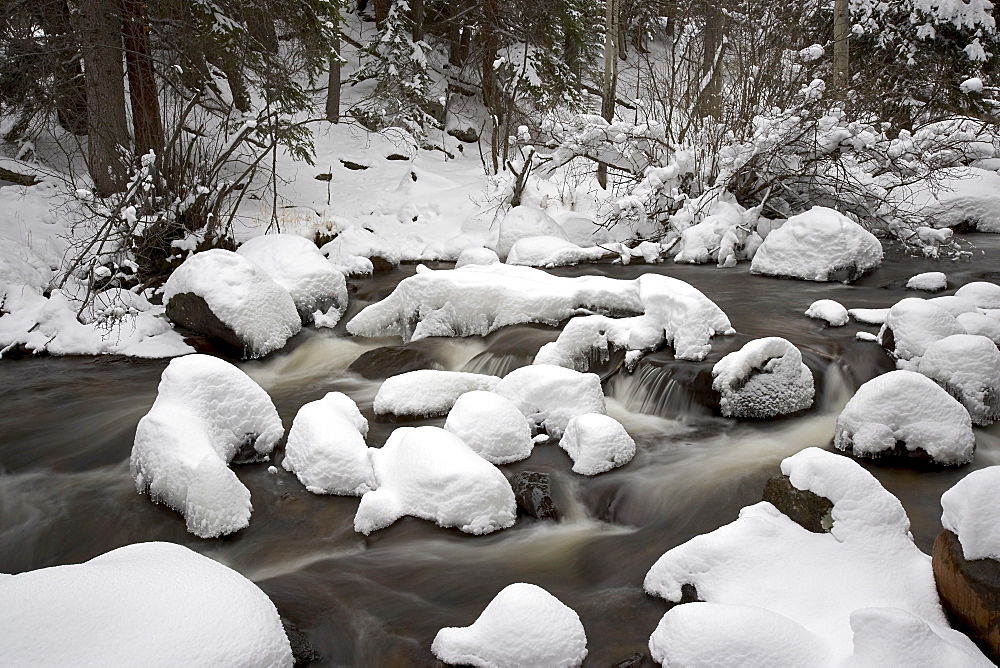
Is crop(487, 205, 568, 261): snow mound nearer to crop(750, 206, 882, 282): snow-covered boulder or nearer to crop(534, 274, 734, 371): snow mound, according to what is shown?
crop(750, 206, 882, 282): snow-covered boulder

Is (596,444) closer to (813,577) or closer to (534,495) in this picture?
(534,495)

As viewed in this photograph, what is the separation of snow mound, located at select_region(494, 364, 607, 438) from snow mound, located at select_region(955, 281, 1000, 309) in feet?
11.2

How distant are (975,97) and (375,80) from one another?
12117 mm

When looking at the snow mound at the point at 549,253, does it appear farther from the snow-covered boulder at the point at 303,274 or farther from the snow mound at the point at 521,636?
the snow mound at the point at 521,636

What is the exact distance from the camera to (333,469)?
4383mm

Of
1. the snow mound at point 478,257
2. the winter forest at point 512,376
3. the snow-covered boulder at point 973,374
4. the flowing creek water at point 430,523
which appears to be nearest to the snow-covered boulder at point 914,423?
the winter forest at point 512,376

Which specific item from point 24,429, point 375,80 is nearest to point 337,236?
point 24,429

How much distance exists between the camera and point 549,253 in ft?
33.0

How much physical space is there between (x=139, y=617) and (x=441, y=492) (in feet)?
5.66

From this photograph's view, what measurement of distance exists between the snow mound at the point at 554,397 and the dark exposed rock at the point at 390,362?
152 centimetres

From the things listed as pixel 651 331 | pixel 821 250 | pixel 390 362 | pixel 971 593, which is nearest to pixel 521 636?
pixel 971 593

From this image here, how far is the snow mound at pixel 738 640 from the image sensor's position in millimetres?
2580

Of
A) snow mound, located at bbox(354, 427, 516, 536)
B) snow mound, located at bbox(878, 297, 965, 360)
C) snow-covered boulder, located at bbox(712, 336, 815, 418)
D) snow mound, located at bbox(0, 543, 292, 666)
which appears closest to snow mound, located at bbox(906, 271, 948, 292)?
snow mound, located at bbox(878, 297, 965, 360)

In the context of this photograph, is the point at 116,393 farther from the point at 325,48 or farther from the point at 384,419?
the point at 325,48
